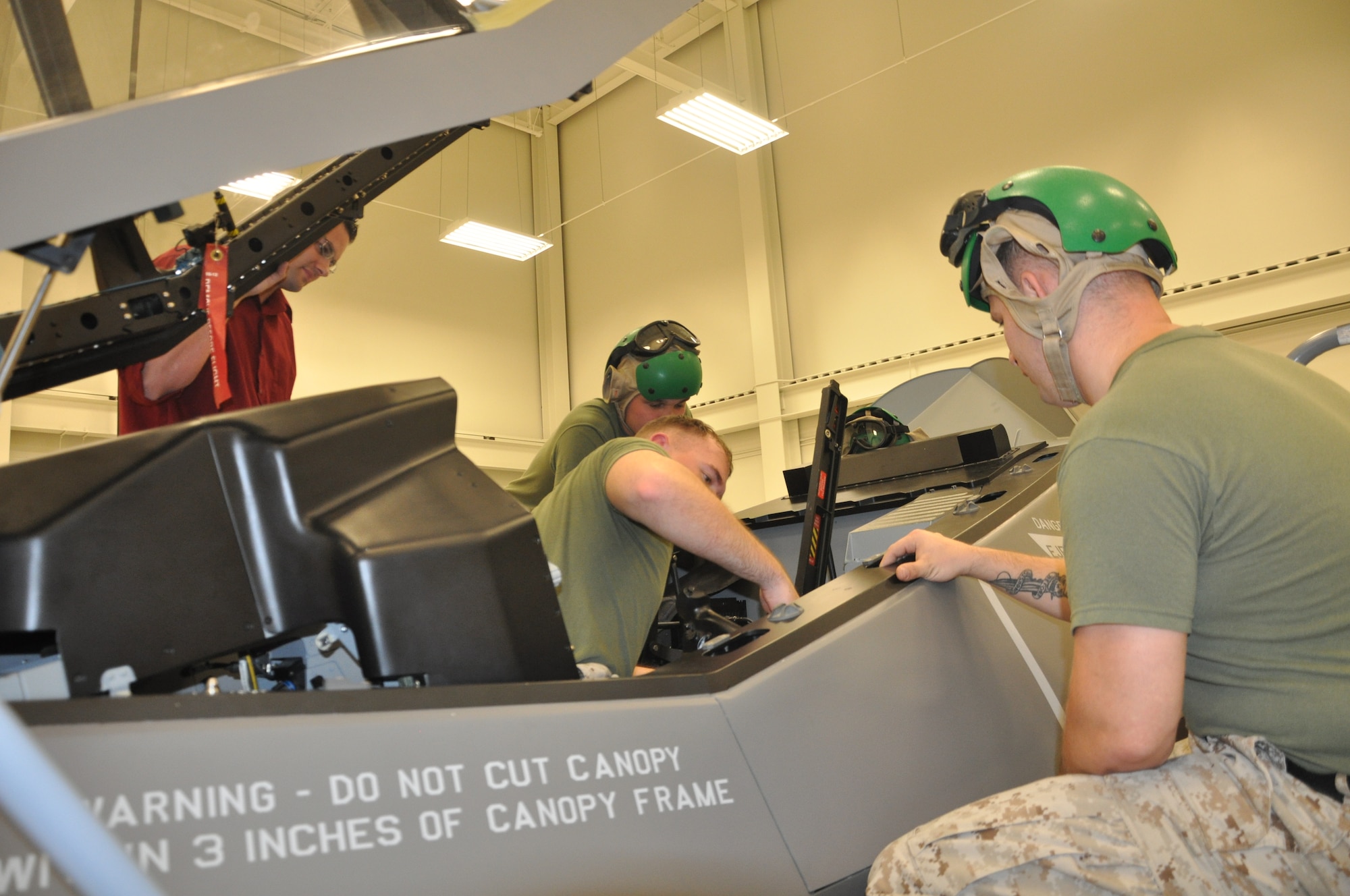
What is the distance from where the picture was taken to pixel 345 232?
1972 mm

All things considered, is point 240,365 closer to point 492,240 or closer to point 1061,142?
point 1061,142

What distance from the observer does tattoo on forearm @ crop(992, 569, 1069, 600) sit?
1.82 meters

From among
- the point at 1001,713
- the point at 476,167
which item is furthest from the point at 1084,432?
the point at 476,167

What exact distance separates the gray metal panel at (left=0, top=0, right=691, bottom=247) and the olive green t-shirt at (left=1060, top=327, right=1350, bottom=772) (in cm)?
83

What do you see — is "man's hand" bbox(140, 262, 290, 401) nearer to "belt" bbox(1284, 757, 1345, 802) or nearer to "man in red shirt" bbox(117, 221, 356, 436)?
"man in red shirt" bbox(117, 221, 356, 436)

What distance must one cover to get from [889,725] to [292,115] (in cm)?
123

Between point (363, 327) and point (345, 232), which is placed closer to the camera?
point (345, 232)

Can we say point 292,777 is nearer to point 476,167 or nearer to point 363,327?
point 363,327

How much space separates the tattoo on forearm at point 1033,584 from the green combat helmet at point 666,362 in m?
1.23

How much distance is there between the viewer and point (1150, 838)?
3.75ft

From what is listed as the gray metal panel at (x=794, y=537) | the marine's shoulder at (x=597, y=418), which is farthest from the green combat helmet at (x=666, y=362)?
the gray metal panel at (x=794, y=537)

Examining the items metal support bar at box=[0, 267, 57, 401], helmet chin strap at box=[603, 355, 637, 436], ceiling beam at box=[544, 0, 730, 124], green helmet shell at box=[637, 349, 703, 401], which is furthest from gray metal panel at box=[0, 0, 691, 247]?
ceiling beam at box=[544, 0, 730, 124]

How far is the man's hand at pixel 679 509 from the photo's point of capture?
200 centimetres

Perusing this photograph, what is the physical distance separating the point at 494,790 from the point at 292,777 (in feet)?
0.69
